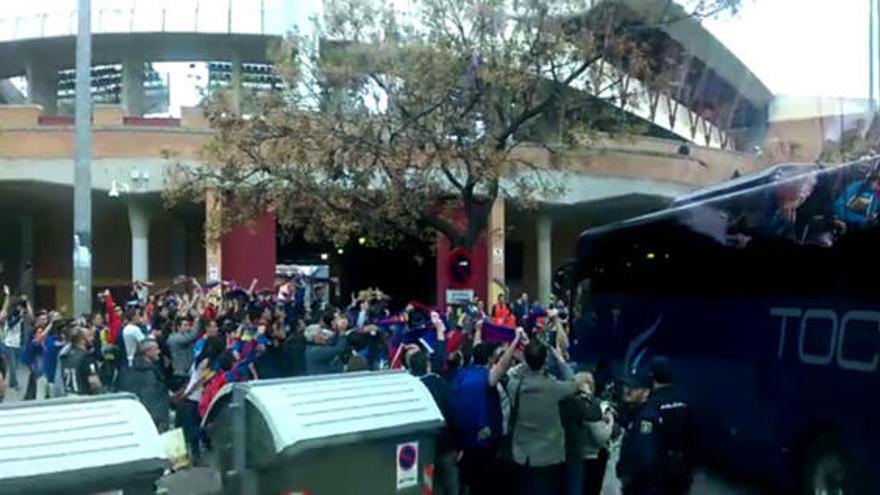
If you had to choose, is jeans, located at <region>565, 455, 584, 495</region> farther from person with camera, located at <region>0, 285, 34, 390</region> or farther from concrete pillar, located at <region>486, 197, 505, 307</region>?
concrete pillar, located at <region>486, 197, 505, 307</region>

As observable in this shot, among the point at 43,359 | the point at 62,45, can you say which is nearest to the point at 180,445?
the point at 43,359

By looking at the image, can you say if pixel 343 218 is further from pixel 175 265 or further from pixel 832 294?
pixel 175 265

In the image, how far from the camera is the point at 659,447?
745 cm

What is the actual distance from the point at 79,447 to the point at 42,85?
46.2 meters

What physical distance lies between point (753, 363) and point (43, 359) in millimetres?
10456

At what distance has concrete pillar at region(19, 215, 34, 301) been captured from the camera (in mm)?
40594

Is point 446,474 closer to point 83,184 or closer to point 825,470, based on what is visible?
point 825,470

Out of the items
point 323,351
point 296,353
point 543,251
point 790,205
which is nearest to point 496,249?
point 543,251

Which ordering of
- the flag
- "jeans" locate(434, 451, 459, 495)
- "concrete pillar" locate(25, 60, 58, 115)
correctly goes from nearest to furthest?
"jeans" locate(434, 451, 459, 495)
the flag
"concrete pillar" locate(25, 60, 58, 115)

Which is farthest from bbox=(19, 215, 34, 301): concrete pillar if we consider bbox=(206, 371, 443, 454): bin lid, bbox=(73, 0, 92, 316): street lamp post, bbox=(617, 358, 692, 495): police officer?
bbox=(206, 371, 443, 454): bin lid

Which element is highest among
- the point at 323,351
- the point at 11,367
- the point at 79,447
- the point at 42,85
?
the point at 42,85

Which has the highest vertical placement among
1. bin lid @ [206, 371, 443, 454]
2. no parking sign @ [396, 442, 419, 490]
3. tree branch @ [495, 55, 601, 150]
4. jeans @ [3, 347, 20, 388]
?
tree branch @ [495, 55, 601, 150]

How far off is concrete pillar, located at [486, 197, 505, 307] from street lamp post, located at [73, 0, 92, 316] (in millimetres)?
10143

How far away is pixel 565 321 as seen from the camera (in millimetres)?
18516
